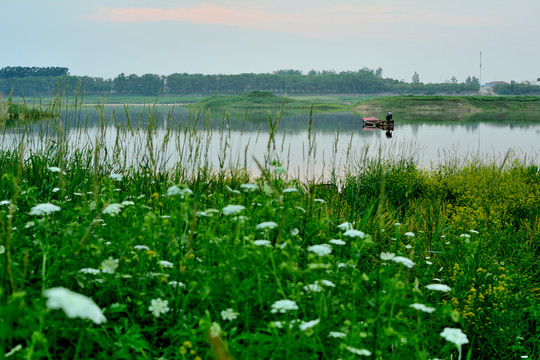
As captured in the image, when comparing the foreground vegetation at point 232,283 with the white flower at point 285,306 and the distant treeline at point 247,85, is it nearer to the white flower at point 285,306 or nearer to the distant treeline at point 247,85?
the white flower at point 285,306

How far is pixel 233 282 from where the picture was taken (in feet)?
6.56

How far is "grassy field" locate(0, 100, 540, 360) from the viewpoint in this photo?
174 centimetres

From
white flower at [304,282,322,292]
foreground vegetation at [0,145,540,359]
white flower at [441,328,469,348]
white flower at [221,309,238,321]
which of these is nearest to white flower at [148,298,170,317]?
foreground vegetation at [0,145,540,359]

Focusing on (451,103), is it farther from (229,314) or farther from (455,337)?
(229,314)

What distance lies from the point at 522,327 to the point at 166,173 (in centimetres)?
375

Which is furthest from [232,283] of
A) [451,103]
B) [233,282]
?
[451,103]

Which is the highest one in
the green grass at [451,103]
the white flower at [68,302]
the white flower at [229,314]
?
the green grass at [451,103]

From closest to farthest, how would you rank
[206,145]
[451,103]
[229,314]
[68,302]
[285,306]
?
[68,302]
[285,306]
[229,314]
[206,145]
[451,103]

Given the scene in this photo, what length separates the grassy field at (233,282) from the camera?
174 cm

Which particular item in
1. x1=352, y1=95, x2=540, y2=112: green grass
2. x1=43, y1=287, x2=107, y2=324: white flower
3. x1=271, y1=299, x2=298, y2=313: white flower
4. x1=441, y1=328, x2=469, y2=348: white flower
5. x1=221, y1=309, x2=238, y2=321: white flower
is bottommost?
x1=441, y1=328, x2=469, y2=348: white flower

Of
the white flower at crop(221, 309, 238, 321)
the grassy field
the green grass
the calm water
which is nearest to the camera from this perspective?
the grassy field

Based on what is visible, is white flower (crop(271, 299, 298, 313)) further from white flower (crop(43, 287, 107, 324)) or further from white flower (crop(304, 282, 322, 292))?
white flower (crop(43, 287, 107, 324))

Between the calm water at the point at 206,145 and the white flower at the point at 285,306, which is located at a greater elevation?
the calm water at the point at 206,145

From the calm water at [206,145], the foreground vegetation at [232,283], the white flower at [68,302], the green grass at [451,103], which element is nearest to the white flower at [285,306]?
the foreground vegetation at [232,283]
